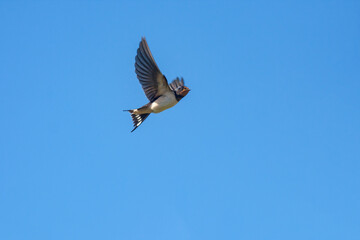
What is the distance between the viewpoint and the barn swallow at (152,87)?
9188 millimetres

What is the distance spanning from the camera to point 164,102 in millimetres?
9469

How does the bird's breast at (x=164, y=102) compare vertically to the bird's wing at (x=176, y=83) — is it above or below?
below

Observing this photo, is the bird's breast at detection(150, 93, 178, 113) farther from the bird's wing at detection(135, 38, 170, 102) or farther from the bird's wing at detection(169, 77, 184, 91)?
the bird's wing at detection(169, 77, 184, 91)

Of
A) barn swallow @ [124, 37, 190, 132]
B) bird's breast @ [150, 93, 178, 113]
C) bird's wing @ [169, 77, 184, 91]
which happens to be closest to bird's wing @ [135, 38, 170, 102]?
barn swallow @ [124, 37, 190, 132]

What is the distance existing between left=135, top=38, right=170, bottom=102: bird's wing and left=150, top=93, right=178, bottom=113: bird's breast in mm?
122

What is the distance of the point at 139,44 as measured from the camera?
29.8 ft

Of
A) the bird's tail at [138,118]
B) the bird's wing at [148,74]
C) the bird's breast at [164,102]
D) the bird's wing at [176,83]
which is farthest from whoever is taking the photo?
the bird's wing at [176,83]

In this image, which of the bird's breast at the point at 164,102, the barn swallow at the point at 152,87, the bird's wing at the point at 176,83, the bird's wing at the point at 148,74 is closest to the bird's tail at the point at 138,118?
the barn swallow at the point at 152,87

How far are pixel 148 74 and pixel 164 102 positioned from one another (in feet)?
1.89

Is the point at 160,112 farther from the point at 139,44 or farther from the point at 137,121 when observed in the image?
the point at 139,44

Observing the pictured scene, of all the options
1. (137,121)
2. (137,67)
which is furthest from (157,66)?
(137,121)

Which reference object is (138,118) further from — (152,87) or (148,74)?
(148,74)

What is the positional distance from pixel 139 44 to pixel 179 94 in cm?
118

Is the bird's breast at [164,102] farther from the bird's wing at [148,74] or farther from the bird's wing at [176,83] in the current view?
the bird's wing at [176,83]
